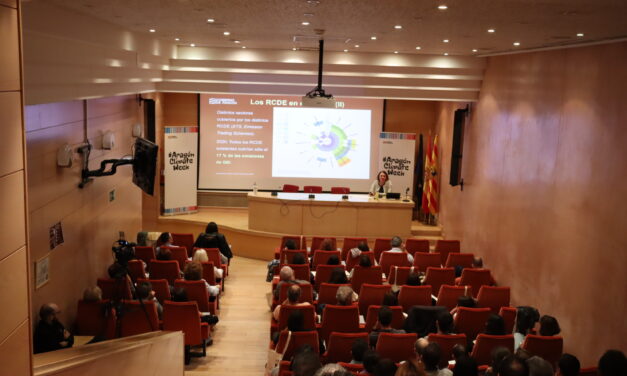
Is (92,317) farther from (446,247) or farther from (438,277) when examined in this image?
(446,247)

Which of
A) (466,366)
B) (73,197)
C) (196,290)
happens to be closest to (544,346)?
(466,366)

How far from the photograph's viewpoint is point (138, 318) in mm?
7180

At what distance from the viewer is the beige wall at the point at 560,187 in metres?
6.97

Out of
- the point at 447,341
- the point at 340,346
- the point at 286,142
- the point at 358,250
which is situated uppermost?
the point at 286,142

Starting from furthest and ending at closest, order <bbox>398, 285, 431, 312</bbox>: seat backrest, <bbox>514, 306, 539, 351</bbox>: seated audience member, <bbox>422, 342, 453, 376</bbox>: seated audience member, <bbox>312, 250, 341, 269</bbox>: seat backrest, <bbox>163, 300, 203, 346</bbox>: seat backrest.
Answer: <bbox>312, 250, 341, 269</bbox>: seat backrest → <bbox>398, 285, 431, 312</bbox>: seat backrest → <bbox>163, 300, 203, 346</bbox>: seat backrest → <bbox>514, 306, 539, 351</bbox>: seated audience member → <bbox>422, 342, 453, 376</bbox>: seated audience member

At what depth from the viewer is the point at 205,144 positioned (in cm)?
1508

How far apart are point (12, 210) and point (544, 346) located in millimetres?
4816

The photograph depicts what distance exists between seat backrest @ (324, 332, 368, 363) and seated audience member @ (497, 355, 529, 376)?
1.79m

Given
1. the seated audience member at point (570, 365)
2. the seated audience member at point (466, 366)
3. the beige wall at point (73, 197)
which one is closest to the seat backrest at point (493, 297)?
the seated audience member at point (570, 365)

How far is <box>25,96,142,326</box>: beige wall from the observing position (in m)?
7.14

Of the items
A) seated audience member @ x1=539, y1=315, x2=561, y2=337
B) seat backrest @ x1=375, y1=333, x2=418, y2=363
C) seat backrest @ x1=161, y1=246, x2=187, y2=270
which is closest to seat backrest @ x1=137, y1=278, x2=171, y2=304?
seat backrest @ x1=161, y1=246, x2=187, y2=270

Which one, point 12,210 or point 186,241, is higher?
point 12,210

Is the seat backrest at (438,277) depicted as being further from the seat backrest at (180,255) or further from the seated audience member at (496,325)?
the seat backrest at (180,255)

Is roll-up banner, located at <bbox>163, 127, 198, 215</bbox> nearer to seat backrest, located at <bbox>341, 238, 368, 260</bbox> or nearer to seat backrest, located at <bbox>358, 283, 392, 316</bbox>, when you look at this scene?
seat backrest, located at <bbox>341, 238, 368, 260</bbox>
